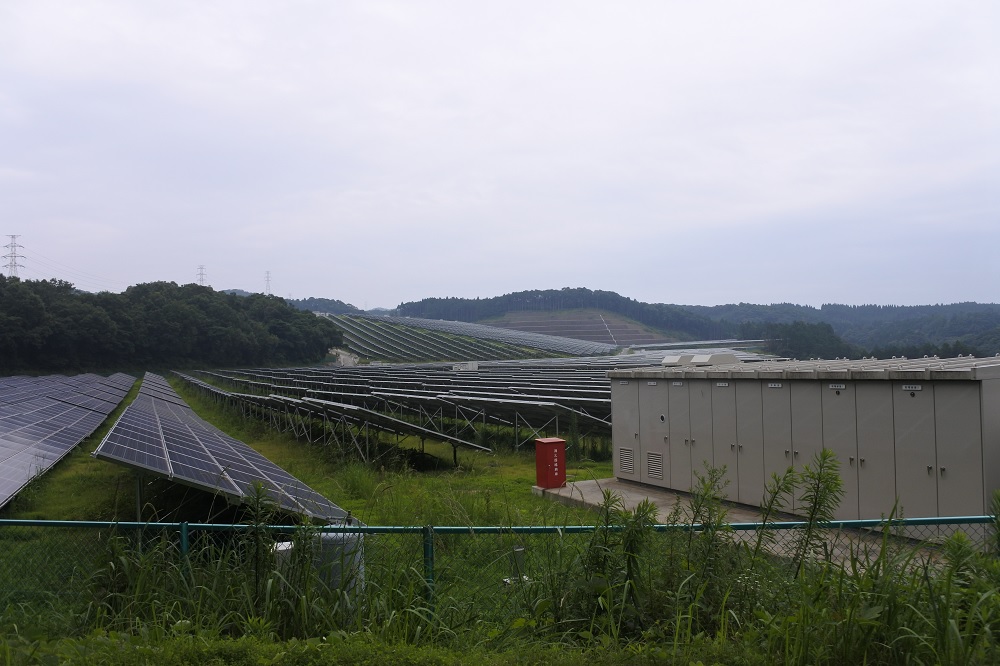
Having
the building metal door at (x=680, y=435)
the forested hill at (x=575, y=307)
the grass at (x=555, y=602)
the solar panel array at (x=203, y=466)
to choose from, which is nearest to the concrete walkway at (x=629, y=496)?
the building metal door at (x=680, y=435)

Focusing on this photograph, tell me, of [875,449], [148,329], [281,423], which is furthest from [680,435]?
[148,329]

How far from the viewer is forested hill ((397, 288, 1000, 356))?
102 metres

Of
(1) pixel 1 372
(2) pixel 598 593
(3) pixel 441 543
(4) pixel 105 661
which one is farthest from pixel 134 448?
(1) pixel 1 372

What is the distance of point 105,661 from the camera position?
11.7 feet

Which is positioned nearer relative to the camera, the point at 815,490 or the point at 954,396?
the point at 815,490

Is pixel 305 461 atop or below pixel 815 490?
below

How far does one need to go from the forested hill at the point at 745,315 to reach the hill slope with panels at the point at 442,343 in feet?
104

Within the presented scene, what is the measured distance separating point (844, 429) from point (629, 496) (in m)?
4.18

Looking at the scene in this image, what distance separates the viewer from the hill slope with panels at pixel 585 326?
12094 centimetres

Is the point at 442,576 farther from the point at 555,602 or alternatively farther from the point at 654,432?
the point at 654,432

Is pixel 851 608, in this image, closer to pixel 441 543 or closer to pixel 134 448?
pixel 441 543

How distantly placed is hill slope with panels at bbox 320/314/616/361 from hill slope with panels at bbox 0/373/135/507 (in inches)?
2073

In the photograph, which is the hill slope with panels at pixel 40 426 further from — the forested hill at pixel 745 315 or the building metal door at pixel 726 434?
the forested hill at pixel 745 315

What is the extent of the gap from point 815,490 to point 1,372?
198 feet
